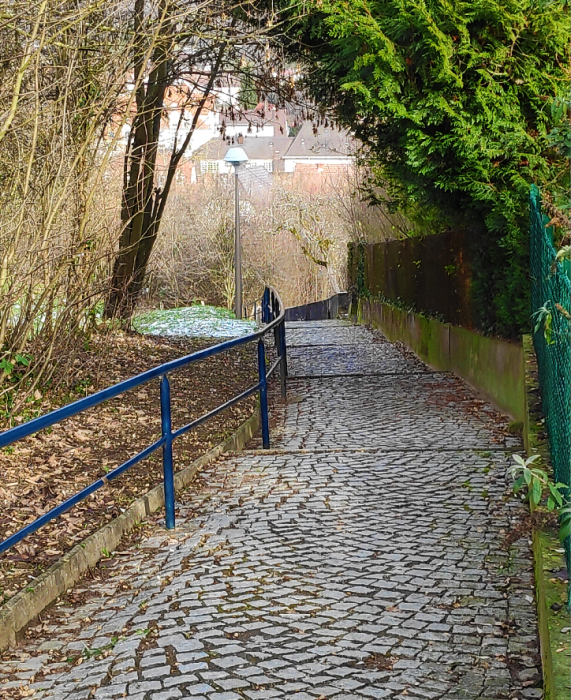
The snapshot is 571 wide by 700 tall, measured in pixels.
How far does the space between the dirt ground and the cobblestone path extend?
362 mm

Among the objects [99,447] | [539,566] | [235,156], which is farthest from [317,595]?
[235,156]

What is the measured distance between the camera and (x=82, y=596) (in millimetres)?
4680

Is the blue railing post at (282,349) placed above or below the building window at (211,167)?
below

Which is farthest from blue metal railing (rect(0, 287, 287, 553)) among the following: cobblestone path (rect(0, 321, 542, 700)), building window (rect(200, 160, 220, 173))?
building window (rect(200, 160, 220, 173))

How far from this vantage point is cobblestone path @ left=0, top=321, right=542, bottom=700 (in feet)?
11.6

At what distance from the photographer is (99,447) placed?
24.4 ft

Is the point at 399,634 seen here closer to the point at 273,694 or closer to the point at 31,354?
the point at 273,694

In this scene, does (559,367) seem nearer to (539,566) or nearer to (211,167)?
(539,566)

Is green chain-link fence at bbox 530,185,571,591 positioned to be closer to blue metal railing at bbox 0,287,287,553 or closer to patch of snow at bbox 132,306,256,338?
blue metal railing at bbox 0,287,287,553

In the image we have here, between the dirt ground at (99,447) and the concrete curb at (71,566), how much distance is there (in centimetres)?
10

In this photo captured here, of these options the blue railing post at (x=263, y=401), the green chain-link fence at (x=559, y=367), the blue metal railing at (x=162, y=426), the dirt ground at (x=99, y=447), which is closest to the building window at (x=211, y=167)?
the dirt ground at (x=99, y=447)

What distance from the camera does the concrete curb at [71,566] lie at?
13.5 feet

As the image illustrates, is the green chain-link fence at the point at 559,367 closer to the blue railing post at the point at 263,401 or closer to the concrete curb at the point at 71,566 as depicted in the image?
the concrete curb at the point at 71,566

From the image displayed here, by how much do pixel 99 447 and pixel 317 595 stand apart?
346 centimetres
